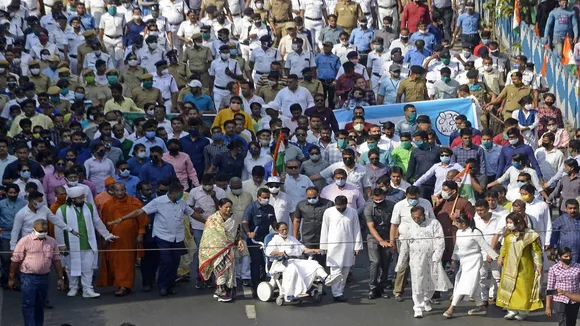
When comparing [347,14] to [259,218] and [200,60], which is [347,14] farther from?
[259,218]

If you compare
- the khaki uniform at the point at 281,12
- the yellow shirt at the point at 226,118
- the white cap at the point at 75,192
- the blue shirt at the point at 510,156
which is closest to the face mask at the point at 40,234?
the white cap at the point at 75,192

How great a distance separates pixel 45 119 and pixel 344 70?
5.85 meters

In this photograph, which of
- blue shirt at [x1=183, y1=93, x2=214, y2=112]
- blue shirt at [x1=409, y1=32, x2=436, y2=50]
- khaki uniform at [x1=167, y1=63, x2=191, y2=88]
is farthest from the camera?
blue shirt at [x1=409, y1=32, x2=436, y2=50]

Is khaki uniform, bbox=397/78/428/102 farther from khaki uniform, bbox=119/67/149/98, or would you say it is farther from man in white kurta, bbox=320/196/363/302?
man in white kurta, bbox=320/196/363/302

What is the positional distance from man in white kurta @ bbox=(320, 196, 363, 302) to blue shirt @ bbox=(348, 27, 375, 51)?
966 cm

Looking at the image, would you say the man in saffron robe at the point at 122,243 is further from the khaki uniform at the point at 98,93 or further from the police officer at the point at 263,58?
the police officer at the point at 263,58

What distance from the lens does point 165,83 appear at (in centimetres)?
2597

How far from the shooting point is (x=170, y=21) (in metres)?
29.8

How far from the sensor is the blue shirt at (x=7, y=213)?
19.7 meters

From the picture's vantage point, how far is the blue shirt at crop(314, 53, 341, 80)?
2705 centimetres

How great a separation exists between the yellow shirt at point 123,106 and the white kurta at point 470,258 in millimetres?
7554

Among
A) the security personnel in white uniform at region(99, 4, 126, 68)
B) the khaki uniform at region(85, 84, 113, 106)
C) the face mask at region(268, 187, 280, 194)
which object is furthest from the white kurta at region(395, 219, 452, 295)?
the security personnel in white uniform at region(99, 4, 126, 68)

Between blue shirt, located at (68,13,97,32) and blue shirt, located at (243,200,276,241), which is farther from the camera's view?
blue shirt, located at (68,13,97,32)

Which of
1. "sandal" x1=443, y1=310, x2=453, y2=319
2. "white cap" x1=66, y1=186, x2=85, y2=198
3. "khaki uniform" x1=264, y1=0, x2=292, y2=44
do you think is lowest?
"sandal" x1=443, y1=310, x2=453, y2=319
